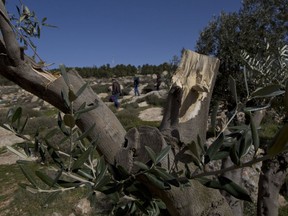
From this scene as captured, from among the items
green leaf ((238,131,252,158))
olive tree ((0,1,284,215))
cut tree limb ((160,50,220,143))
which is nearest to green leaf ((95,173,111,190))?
olive tree ((0,1,284,215))

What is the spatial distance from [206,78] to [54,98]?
0.75 m

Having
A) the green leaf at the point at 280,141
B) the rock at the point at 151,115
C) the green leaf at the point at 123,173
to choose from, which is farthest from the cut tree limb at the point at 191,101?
the rock at the point at 151,115

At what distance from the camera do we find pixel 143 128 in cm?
141

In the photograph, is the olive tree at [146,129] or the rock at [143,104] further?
the rock at [143,104]

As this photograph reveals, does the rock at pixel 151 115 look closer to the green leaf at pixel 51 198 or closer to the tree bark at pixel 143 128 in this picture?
the tree bark at pixel 143 128

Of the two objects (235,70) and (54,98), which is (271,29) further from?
(54,98)

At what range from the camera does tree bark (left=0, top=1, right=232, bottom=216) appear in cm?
134

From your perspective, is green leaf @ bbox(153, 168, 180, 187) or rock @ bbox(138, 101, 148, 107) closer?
green leaf @ bbox(153, 168, 180, 187)

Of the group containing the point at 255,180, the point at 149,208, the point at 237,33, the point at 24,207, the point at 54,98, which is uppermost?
the point at 237,33

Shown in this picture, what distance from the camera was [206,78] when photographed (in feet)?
5.10

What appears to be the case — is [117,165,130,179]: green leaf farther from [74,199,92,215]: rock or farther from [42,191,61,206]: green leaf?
[74,199,92,215]: rock

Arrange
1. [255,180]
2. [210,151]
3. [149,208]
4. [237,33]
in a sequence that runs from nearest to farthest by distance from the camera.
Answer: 1. [210,151]
2. [149,208]
3. [255,180]
4. [237,33]

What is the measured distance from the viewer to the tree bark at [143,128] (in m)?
1.34

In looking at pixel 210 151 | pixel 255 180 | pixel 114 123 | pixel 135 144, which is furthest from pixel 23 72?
pixel 255 180
